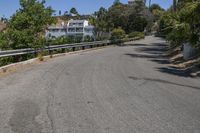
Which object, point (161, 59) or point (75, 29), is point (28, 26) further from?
point (75, 29)

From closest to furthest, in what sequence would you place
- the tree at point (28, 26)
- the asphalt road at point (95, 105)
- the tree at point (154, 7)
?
the asphalt road at point (95, 105) < the tree at point (28, 26) < the tree at point (154, 7)

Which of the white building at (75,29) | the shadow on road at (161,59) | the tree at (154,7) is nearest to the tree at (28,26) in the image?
the shadow on road at (161,59)

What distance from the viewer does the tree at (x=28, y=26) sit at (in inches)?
981

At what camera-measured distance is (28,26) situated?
87.4ft

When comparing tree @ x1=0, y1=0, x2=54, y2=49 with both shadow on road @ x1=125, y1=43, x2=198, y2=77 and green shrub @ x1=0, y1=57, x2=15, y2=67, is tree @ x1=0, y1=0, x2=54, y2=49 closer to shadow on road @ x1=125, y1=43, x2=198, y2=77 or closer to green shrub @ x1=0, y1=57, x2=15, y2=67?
green shrub @ x1=0, y1=57, x2=15, y2=67

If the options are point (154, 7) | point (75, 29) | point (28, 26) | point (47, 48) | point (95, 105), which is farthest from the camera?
point (154, 7)

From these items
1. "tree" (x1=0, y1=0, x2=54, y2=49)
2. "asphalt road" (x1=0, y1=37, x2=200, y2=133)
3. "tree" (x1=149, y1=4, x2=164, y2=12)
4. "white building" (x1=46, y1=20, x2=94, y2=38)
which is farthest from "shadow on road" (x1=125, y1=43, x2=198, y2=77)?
"tree" (x1=149, y1=4, x2=164, y2=12)

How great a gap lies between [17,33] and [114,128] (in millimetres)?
17870

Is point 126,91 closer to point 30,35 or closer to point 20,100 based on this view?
point 20,100

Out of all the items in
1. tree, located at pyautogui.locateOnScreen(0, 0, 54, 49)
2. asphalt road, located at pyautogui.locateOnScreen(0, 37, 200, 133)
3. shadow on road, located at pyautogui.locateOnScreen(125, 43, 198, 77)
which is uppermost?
tree, located at pyautogui.locateOnScreen(0, 0, 54, 49)

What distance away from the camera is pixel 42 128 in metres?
7.82

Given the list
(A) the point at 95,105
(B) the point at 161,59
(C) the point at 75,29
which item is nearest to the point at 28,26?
(B) the point at 161,59

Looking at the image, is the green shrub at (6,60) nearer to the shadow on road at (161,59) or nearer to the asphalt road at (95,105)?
the asphalt road at (95,105)

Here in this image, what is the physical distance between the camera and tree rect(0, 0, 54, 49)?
2492cm
